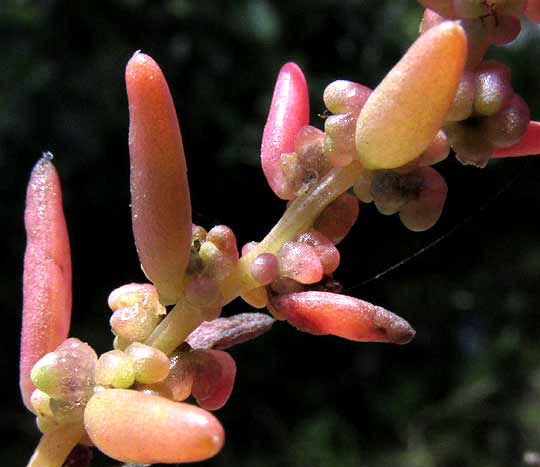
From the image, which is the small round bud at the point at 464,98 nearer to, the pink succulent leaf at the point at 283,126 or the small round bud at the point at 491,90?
the small round bud at the point at 491,90

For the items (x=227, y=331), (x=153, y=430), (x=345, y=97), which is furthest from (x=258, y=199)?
(x=153, y=430)

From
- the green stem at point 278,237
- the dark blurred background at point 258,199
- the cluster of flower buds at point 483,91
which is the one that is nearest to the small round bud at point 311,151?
the green stem at point 278,237

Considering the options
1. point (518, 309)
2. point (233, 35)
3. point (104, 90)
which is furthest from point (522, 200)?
point (104, 90)

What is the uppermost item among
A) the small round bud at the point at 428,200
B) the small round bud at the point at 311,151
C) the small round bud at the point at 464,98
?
the small round bud at the point at 464,98

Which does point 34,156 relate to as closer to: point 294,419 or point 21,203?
point 21,203

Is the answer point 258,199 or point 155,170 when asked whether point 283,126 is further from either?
point 258,199

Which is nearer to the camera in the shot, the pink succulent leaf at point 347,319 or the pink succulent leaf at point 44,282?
the pink succulent leaf at point 347,319
